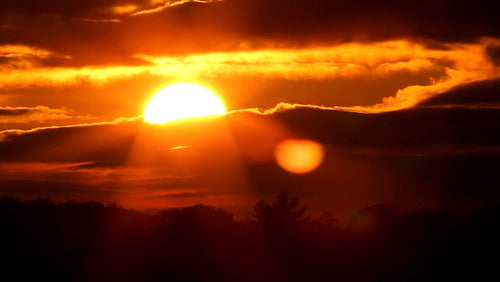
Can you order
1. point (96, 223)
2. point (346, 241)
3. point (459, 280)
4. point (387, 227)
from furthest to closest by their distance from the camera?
1. point (96, 223)
2. point (387, 227)
3. point (346, 241)
4. point (459, 280)

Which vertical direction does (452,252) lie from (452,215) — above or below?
below

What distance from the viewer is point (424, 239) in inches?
1927

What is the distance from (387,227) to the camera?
5553 centimetres

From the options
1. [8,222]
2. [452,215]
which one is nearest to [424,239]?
[452,215]

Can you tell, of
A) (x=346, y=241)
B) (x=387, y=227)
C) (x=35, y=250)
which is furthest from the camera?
(x=387, y=227)

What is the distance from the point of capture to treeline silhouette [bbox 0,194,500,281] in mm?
44969

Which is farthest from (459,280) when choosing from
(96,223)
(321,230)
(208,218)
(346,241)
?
(96,223)

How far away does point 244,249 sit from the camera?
1932 inches

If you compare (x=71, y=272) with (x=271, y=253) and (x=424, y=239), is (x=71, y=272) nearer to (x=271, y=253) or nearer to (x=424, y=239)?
(x=271, y=253)

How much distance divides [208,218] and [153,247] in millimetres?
8009

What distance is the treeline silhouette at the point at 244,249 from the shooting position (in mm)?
44969

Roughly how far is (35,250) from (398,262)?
16966 millimetres

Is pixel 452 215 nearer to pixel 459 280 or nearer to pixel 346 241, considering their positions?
pixel 346 241

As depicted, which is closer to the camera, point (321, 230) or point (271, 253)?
point (271, 253)
